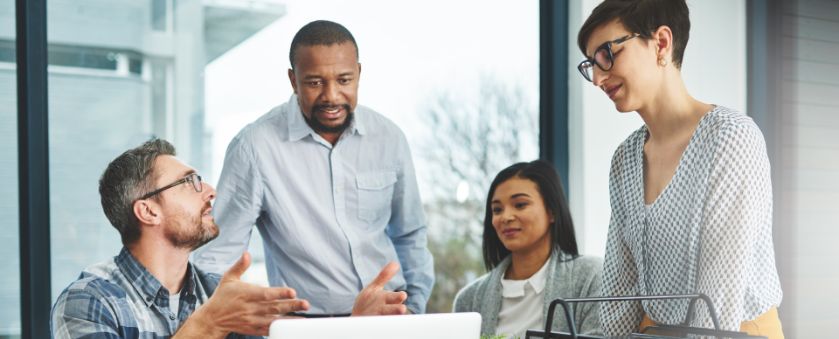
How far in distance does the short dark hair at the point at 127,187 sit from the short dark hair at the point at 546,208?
1228mm

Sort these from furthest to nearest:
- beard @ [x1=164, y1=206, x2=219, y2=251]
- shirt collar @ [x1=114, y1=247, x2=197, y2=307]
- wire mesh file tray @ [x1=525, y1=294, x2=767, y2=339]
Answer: beard @ [x1=164, y1=206, x2=219, y2=251] < shirt collar @ [x1=114, y1=247, x2=197, y2=307] < wire mesh file tray @ [x1=525, y1=294, x2=767, y2=339]

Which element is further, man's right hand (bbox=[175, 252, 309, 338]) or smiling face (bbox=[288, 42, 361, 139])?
smiling face (bbox=[288, 42, 361, 139])

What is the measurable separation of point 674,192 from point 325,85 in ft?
4.05

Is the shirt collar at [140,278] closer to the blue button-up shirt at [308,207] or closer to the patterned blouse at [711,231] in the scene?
the blue button-up shirt at [308,207]

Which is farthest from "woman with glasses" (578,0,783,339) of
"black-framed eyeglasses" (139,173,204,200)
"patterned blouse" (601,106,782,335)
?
"black-framed eyeglasses" (139,173,204,200)

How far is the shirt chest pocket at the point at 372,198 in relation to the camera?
3.03 meters

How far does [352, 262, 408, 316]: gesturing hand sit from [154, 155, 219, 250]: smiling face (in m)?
0.45

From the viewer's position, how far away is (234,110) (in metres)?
2.97

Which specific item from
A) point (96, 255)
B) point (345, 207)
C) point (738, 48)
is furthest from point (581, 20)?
point (96, 255)

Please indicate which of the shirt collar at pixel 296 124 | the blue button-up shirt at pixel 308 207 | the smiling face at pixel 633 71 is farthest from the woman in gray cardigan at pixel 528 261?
the smiling face at pixel 633 71

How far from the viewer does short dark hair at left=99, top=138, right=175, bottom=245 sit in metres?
2.33

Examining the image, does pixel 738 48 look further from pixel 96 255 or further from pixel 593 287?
pixel 96 255

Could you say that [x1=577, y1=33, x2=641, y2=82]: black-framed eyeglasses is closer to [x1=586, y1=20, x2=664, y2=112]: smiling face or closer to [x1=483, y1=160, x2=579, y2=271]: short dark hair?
[x1=586, y1=20, x2=664, y2=112]: smiling face

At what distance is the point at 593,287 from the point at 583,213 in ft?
2.14
